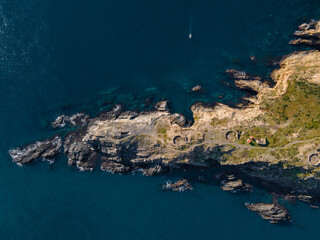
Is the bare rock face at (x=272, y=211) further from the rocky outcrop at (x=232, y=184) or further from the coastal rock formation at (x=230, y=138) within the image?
the rocky outcrop at (x=232, y=184)

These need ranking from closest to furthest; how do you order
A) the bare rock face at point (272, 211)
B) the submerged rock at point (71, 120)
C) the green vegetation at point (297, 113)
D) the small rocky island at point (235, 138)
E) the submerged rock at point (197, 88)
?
the green vegetation at point (297, 113) < the small rocky island at point (235, 138) < the bare rock face at point (272, 211) < the submerged rock at point (197, 88) < the submerged rock at point (71, 120)

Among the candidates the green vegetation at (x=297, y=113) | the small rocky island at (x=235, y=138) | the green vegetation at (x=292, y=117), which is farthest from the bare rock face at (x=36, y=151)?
the green vegetation at (x=297, y=113)

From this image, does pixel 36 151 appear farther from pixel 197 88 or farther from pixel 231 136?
pixel 231 136

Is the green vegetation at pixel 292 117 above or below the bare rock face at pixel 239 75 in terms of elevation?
below

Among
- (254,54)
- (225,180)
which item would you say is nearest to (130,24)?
(254,54)

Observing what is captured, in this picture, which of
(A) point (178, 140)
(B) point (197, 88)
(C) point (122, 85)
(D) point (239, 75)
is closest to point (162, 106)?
(B) point (197, 88)

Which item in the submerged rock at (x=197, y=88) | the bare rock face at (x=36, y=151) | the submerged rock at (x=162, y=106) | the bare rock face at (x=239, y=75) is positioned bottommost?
the bare rock face at (x=36, y=151)

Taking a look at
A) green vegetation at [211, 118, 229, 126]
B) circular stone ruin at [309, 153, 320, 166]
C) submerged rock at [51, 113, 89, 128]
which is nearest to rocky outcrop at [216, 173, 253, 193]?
green vegetation at [211, 118, 229, 126]
